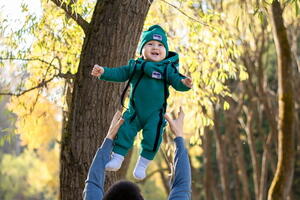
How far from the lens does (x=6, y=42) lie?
8.16 metres

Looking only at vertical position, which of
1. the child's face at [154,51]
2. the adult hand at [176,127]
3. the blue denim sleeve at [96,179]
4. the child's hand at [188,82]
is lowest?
the blue denim sleeve at [96,179]

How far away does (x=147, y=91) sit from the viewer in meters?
3.40

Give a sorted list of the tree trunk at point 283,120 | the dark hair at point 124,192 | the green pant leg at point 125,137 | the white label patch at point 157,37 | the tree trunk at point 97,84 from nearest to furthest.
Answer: the dark hair at point 124,192, the green pant leg at point 125,137, the white label patch at point 157,37, the tree trunk at point 97,84, the tree trunk at point 283,120

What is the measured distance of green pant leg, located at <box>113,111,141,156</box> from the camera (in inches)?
131

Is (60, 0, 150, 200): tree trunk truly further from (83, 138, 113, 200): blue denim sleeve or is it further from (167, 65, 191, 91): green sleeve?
(83, 138, 113, 200): blue denim sleeve

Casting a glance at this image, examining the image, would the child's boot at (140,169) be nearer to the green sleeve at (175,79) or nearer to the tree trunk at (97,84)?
the green sleeve at (175,79)

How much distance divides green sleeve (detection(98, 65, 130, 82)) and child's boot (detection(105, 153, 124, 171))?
17.7 inches

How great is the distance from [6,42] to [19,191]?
1458 inches

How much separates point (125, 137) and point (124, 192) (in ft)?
2.76

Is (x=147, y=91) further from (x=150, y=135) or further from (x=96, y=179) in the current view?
(x=96, y=179)

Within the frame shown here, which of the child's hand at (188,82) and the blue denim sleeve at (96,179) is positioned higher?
the child's hand at (188,82)

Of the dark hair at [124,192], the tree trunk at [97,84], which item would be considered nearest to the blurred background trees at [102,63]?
the tree trunk at [97,84]

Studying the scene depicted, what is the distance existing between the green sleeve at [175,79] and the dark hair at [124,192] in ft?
2.89

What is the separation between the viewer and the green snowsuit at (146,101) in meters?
3.36
